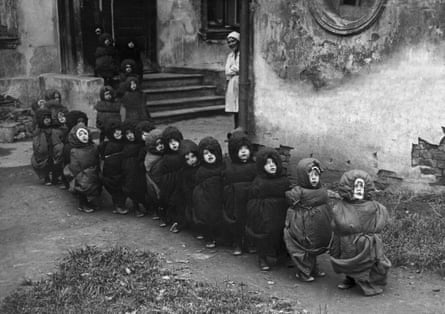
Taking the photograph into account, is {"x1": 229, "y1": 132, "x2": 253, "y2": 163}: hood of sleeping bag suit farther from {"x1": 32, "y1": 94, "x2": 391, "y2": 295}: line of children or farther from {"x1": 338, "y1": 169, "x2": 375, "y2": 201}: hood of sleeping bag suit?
{"x1": 338, "y1": 169, "x2": 375, "y2": 201}: hood of sleeping bag suit

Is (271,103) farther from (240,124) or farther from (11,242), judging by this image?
(11,242)

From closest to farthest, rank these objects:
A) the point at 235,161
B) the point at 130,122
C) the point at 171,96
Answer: the point at 235,161 < the point at 130,122 < the point at 171,96

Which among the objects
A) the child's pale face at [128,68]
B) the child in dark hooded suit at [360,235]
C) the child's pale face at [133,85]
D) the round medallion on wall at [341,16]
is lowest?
the child in dark hooded suit at [360,235]

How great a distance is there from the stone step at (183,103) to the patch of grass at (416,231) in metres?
6.43

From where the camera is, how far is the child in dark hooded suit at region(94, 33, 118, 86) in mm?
12281

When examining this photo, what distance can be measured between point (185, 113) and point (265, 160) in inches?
289

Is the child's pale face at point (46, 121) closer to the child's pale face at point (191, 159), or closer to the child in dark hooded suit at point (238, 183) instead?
the child's pale face at point (191, 159)

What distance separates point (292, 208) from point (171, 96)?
8179 millimetres

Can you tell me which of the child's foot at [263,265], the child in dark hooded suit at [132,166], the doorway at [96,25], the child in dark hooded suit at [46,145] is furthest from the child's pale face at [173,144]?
the doorway at [96,25]

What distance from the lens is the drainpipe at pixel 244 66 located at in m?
8.67

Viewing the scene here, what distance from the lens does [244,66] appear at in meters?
8.77

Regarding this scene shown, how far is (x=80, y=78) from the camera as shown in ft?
39.3

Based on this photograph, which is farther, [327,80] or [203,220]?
[327,80]

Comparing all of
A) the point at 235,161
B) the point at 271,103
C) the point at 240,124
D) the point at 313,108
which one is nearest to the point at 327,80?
the point at 313,108
